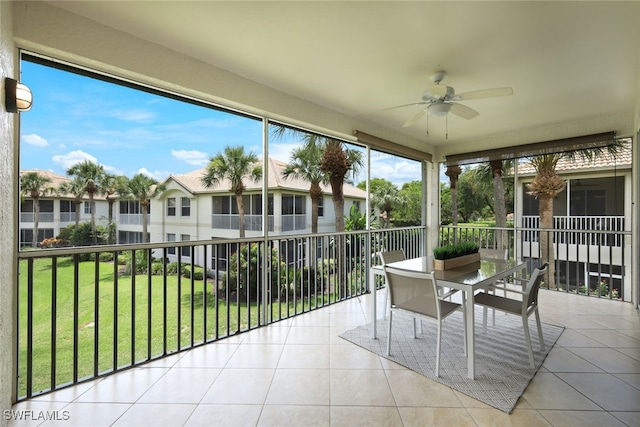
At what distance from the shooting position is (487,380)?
6.65ft

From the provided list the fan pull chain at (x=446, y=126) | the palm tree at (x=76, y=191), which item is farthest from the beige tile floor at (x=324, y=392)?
the fan pull chain at (x=446, y=126)

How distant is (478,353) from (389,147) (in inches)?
116

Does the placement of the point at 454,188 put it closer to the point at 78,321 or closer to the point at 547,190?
the point at 547,190

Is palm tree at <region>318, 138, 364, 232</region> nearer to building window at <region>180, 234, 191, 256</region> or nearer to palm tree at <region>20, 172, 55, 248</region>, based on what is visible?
building window at <region>180, 234, 191, 256</region>

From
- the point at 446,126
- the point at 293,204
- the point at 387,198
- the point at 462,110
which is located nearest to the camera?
the point at 462,110

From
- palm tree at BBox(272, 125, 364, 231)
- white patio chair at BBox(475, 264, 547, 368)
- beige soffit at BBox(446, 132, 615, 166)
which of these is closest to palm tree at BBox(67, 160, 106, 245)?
palm tree at BBox(272, 125, 364, 231)

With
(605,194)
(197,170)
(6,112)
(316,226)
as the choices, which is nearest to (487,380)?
(316,226)

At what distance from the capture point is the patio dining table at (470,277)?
2.04 metres

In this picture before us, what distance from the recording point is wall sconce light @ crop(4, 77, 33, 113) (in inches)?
61.8

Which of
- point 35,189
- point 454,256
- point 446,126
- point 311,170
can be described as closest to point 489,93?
point 454,256

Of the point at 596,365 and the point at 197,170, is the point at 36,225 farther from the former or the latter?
the point at 596,365

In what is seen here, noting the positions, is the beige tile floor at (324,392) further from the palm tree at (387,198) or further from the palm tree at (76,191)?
the palm tree at (387,198)

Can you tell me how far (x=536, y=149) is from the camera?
429 cm
